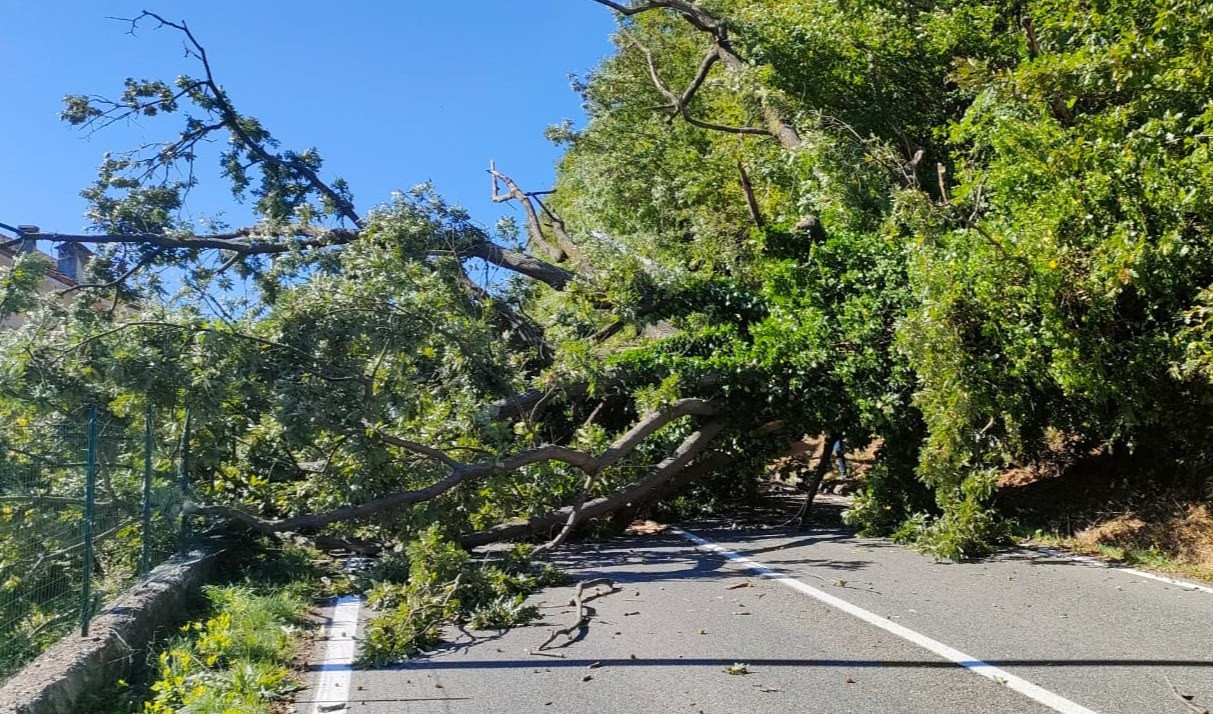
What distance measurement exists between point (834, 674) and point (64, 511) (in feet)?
16.8

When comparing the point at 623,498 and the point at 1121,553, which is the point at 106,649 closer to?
the point at 623,498

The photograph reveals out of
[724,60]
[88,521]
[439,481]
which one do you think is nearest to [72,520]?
[88,521]

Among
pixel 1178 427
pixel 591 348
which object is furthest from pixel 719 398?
pixel 1178 427

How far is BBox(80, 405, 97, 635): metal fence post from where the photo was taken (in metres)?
5.74

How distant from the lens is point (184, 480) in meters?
9.12

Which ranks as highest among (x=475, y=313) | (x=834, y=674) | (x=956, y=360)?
(x=475, y=313)

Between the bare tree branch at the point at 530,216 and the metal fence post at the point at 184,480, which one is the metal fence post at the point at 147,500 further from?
the bare tree branch at the point at 530,216

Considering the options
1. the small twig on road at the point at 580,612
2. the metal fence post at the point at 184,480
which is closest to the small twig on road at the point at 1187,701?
the small twig on road at the point at 580,612

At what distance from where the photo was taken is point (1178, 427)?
31.9ft

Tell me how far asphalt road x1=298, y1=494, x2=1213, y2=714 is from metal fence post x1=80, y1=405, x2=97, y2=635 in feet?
4.90

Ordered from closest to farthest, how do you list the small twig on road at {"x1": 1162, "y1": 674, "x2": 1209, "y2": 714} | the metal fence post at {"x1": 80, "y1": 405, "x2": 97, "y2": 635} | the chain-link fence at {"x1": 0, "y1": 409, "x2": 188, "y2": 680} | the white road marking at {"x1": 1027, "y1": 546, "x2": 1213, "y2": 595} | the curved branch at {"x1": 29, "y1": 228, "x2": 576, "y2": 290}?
the small twig on road at {"x1": 1162, "y1": 674, "x2": 1209, "y2": 714} → the chain-link fence at {"x1": 0, "y1": 409, "x2": 188, "y2": 680} → the metal fence post at {"x1": 80, "y1": 405, "x2": 97, "y2": 635} → the white road marking at {"x1": 1027, "y1": 546, "x2": 1213, "y2": 595} → the curved branch at {"x1": 29, "y1": 228, "x2": 576, "y2": 290}

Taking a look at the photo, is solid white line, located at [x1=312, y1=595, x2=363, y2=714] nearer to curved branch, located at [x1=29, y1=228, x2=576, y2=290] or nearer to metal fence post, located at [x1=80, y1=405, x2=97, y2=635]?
metal fence post, located at [x1=80, y1=405, x2=97, y2=635]

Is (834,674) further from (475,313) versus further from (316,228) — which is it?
(316,228)

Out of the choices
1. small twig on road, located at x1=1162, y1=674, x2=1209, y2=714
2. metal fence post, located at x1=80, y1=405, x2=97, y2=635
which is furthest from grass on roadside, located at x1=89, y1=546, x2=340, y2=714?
small twig on road, located at x1=1162, y1=674, x2=1209, y2=714
